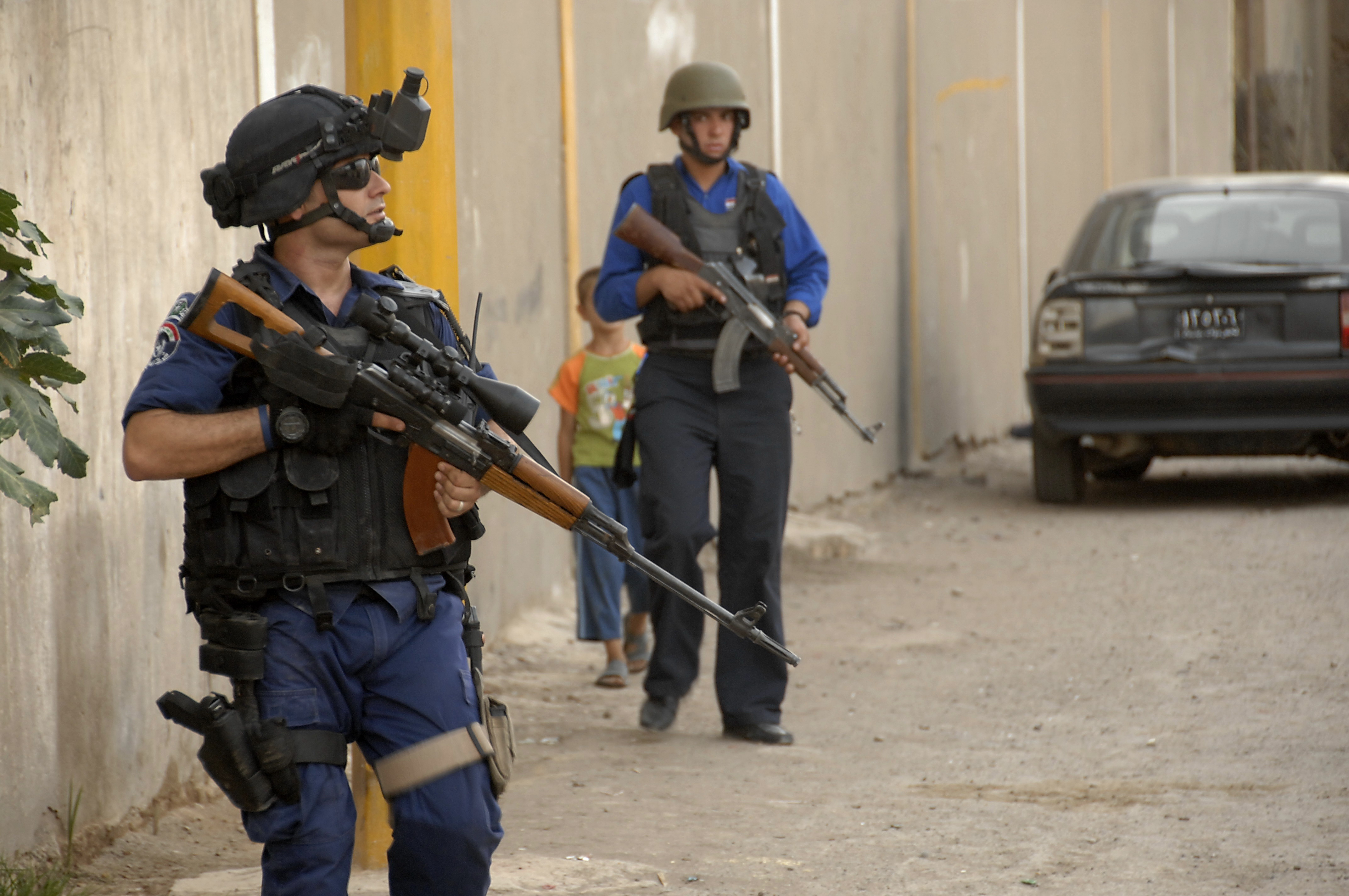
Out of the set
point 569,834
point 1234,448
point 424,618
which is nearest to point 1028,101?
point 1234,448

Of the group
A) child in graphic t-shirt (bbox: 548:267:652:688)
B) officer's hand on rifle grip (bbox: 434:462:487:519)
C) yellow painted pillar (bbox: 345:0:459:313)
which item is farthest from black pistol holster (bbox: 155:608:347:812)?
child in graphic t-shirt (bbox: 548:267:652:688)

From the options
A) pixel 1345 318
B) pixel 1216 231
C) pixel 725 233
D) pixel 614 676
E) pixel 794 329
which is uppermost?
pixel 1216 231

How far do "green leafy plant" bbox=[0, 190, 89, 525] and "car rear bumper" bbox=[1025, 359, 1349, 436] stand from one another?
272 inches

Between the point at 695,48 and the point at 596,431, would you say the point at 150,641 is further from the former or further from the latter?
Result: the point at 695,48

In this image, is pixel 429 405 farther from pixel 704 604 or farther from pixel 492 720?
pixel 704 604

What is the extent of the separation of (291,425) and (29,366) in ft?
2.07

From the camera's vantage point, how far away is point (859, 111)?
1105 centimetres

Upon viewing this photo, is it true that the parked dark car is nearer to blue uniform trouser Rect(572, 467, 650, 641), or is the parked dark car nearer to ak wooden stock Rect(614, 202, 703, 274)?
blue uniform trouser Rect(572, 467, 650, 641)

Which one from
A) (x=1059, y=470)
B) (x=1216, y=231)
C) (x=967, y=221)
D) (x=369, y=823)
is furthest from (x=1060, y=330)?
(x=369, y=823)

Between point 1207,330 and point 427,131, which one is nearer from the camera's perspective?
point 427,131

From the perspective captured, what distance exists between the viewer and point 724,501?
5.27m

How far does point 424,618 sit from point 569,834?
5.43 ft

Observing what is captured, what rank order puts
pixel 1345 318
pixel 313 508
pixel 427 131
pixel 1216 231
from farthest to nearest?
pixel 1216 231, pixel 1345 318, pixel 427 131, pixel 313 508

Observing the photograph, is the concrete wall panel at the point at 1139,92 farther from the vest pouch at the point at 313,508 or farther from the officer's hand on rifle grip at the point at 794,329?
the vest pouch at the point at 313,508
